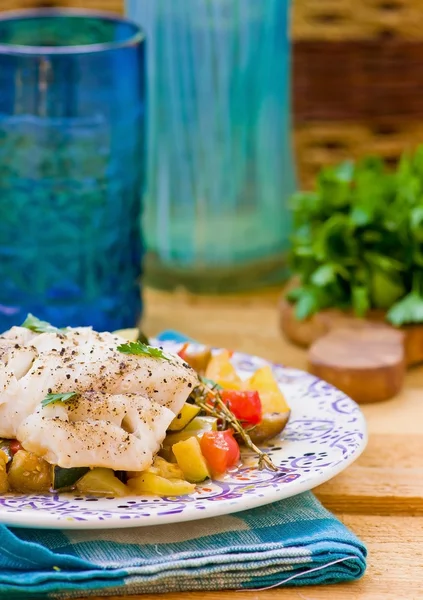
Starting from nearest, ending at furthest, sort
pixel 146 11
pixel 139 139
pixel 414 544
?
pixel 414 544, pixel 139 139, pixel 146 11

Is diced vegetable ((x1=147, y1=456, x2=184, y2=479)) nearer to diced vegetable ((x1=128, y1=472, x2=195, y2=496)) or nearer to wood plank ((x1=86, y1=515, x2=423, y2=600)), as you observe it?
diced vegetable ((x1=128, y1=472, x2=195, y2=496))

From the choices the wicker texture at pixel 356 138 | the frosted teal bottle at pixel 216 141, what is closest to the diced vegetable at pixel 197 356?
the frosted teal bottle at pixel 216 141

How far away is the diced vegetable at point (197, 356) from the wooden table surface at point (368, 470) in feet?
0.84

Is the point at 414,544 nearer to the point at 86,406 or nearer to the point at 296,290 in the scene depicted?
the point at 86,406

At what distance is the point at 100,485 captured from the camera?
4.47 feet

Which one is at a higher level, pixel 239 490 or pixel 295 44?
pixel 295 44

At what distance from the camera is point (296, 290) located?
2182mm

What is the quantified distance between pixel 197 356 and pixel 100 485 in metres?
0.41

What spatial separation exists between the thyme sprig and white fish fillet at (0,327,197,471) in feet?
0.18

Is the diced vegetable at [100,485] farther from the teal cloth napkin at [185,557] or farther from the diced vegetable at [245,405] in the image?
the diced vegetable at [245,405]

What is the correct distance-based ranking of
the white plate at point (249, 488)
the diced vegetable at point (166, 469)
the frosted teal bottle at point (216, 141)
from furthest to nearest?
the frosted teal bottle at point (216, 141) → the diced vegetable at point (166, 469) → the white plate at point (249, 488)

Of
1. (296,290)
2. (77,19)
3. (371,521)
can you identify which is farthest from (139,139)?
(371,521)

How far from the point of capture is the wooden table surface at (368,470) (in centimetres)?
133

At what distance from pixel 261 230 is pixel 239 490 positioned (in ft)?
3.56
